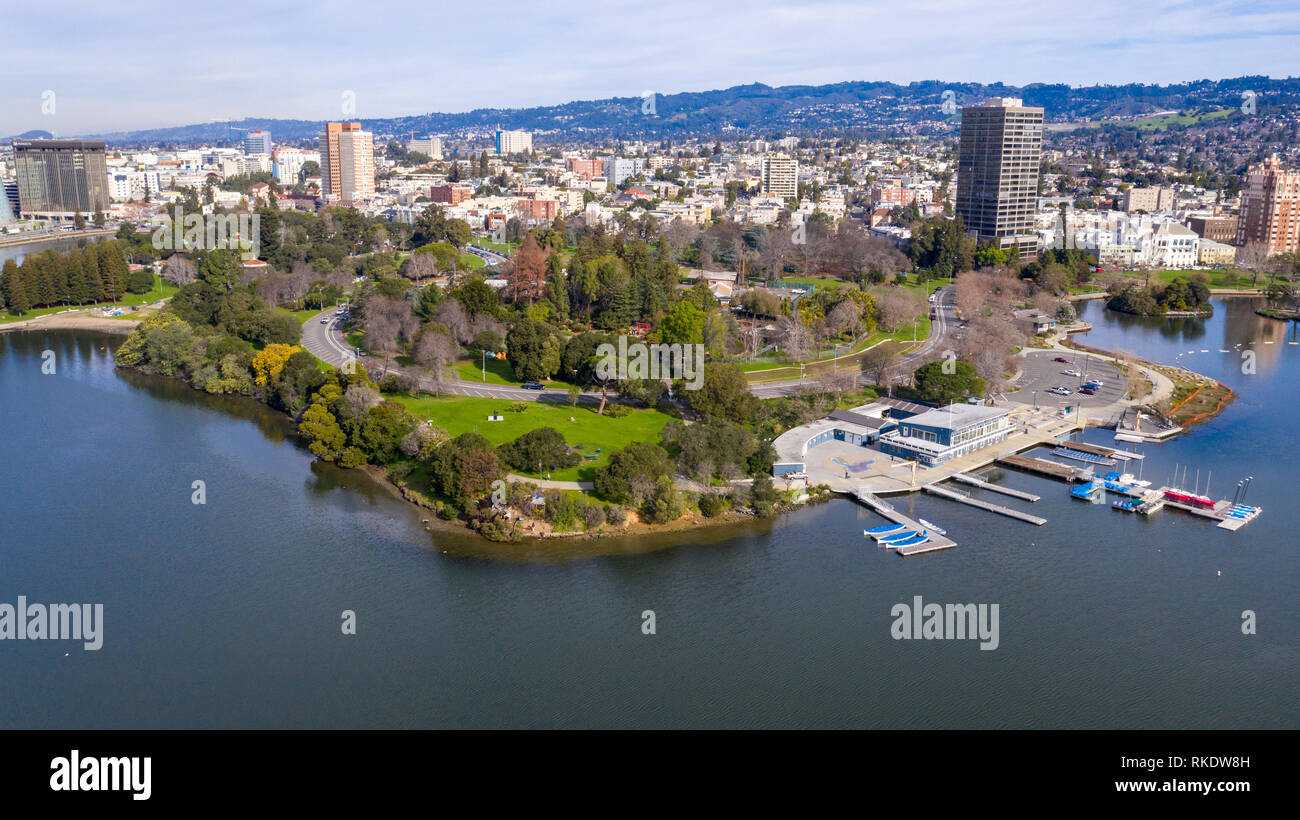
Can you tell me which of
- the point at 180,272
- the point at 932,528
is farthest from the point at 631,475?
the point at 180,272

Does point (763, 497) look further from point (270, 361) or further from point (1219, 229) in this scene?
point (1219, 229)

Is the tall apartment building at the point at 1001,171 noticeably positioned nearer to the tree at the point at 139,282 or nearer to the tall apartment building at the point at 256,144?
the tree at the point at 139,282

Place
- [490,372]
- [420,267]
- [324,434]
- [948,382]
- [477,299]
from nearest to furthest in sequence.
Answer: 1. [324,434]
2. [948,382]
3. [490,372]
4. [477,299]
5. [420,267]

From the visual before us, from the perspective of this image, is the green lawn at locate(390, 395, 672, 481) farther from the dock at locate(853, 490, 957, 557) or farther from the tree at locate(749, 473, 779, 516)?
the dock at locate(853, 490, 957, 557)

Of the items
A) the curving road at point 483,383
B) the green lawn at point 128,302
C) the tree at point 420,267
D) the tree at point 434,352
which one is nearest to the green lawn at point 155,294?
the green lawn at point 128,302

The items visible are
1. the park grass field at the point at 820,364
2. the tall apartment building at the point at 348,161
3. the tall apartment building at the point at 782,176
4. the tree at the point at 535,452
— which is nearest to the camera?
the tree at the point at 535,452

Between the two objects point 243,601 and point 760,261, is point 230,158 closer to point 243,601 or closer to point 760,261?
point 760,261

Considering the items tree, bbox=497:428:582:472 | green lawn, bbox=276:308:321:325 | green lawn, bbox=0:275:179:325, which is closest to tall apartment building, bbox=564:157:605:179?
green lawn, bbox=0:275:179:325
